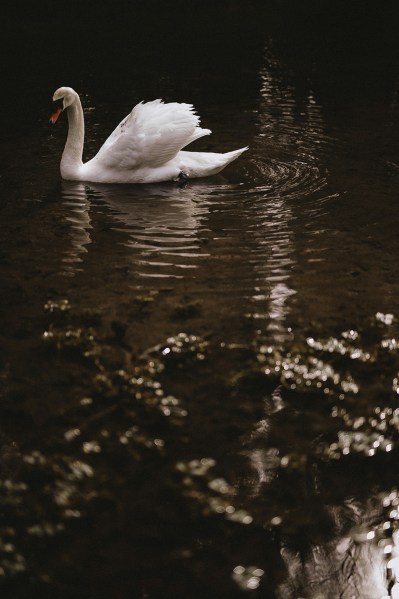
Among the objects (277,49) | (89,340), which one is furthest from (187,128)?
(277,49)

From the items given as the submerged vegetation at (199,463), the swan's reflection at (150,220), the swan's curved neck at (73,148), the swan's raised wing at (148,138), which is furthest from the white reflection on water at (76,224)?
the submerged vegetation at (199,463)

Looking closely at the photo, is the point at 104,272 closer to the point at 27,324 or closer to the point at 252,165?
the point at 27,324

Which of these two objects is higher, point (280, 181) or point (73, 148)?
point (73, 148)

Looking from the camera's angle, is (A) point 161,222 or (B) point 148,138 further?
(B) point 148,138

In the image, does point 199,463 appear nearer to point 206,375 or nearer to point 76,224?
point 206,375

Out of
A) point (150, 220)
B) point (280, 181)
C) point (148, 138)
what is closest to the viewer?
point (150, 220)

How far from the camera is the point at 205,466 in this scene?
14.1ft

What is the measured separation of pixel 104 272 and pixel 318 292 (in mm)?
1937

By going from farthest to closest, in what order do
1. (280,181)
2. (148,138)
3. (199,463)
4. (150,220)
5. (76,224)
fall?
(280,181) → (148,138) → (150,220) → (76,224) → (199,463)

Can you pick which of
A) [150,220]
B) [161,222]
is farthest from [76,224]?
[161,222]

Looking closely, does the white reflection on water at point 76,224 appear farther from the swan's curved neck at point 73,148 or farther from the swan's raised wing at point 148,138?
the swan's raised wing at point 148,138

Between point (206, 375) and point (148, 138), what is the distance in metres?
4.51

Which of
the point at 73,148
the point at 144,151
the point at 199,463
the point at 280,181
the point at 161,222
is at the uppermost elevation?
the point at 73,148

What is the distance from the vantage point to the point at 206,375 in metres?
5.14
